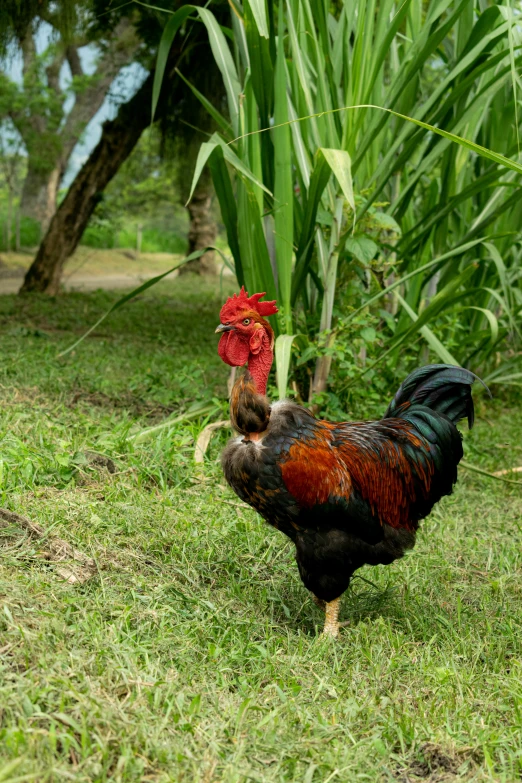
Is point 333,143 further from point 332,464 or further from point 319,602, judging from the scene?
point 319,602

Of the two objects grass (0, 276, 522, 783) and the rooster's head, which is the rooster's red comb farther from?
grass (0, 276, 522, 783)

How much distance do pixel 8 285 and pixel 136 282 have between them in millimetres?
2391

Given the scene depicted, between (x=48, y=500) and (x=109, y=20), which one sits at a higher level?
(x=109, y=20)

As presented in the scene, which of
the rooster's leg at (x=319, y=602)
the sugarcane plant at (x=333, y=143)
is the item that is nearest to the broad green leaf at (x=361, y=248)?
the sugarcane plant at (x=333, y=143)

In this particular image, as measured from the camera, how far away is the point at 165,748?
1.69 meters

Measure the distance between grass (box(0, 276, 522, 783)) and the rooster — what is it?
255mm

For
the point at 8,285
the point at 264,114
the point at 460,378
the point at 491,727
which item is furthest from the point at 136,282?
the point at 491,727

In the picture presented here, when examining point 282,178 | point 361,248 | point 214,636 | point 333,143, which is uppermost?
point 333,143

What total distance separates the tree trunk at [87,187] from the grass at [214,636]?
4.43 m

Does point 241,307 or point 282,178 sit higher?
point 282,178

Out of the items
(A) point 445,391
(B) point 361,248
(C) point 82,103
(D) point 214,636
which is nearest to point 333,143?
(B) point 361,248

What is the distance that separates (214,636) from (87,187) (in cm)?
669

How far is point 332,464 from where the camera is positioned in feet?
8.36

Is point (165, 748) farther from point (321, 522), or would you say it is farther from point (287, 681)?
point (321, 522)
